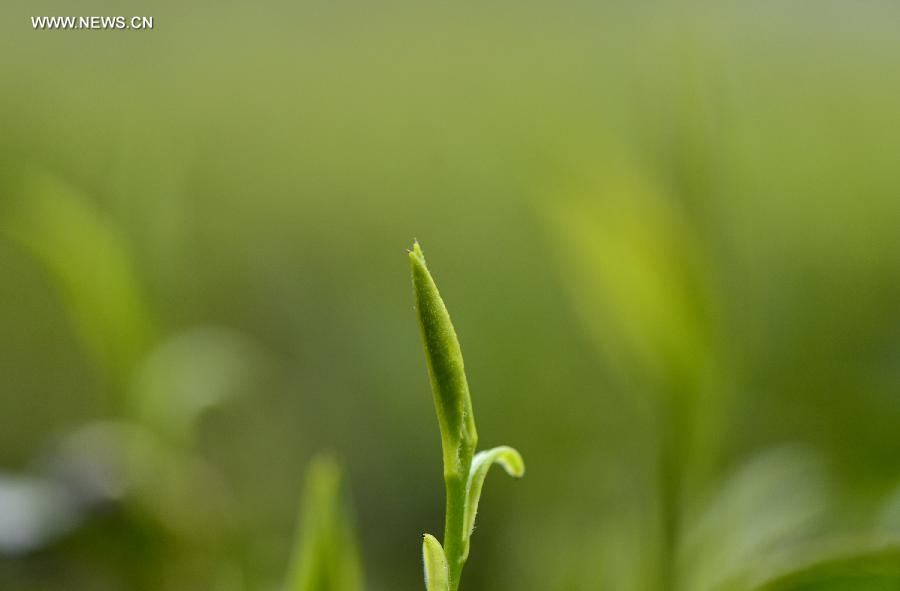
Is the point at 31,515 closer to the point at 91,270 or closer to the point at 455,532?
the point at 91,270

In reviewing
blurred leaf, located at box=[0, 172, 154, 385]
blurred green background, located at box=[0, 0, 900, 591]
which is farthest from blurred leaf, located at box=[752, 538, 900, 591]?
blurred leaf, located at box=[0, 172, 154, 385]

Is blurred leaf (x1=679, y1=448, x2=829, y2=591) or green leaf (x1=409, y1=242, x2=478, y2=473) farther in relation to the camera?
blurred leaf (x1=679, y1=448, x2=829, y2=591)

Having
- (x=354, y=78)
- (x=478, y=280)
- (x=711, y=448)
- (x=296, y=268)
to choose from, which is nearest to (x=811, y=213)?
(x=478, y=280)

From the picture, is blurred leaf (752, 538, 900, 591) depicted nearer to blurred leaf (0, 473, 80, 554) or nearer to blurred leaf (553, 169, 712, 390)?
blurred leaf (553, 169, 712, 390)

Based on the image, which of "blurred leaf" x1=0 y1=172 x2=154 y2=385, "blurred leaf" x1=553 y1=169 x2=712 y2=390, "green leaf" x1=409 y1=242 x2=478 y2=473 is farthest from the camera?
"blurred leaf" x1=0 y1=172 x2=154 y2=385

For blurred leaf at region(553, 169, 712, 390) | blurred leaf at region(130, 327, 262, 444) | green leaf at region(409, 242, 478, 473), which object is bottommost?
green leaf at region(409, 242, 478, 473)

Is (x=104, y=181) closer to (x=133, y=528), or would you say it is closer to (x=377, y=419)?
(x=377, y=419)

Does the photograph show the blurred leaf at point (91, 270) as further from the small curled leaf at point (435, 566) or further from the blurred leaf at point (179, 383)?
the small curled leaf at point (435, 566)

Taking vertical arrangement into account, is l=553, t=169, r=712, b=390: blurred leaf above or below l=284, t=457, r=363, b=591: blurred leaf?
above
